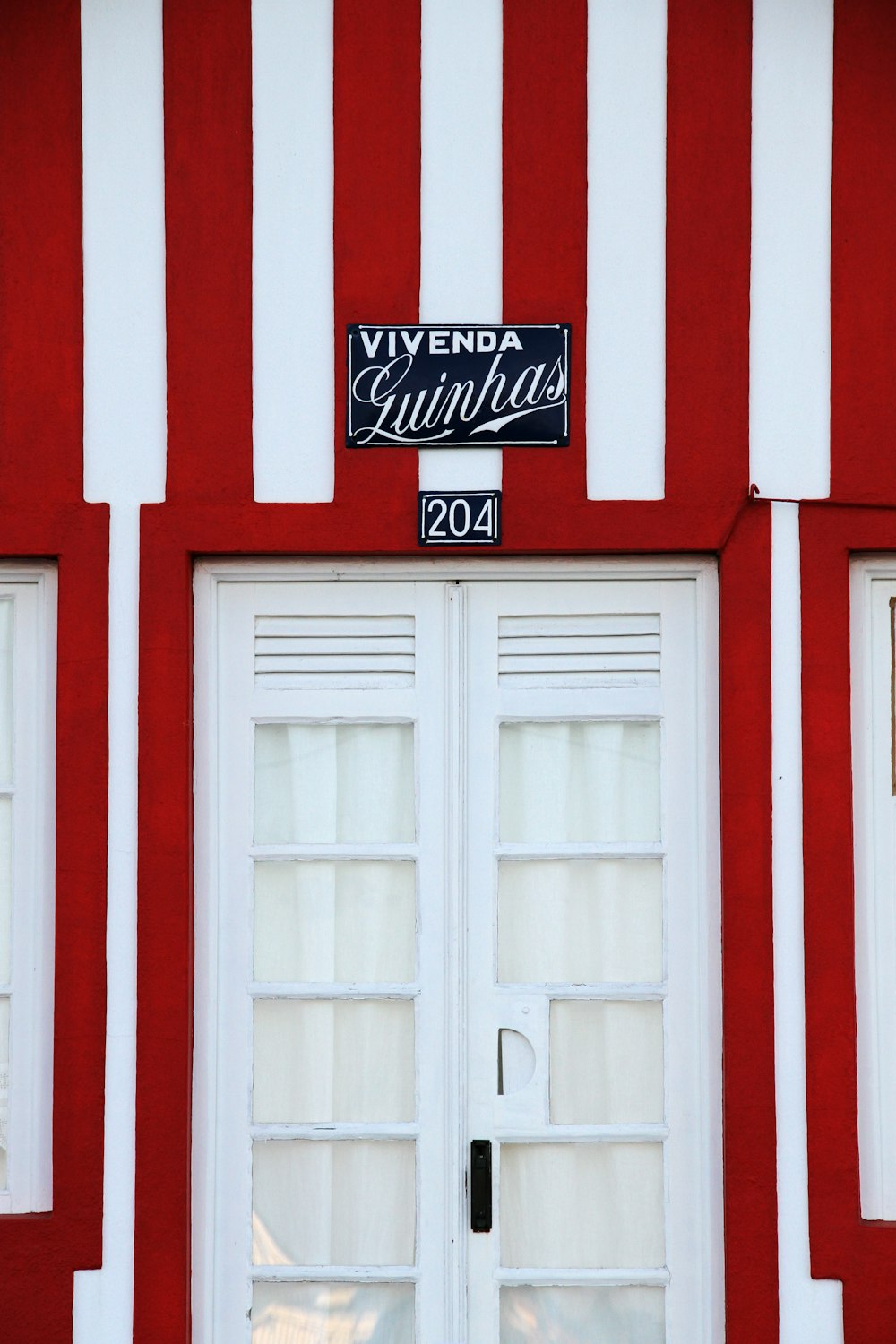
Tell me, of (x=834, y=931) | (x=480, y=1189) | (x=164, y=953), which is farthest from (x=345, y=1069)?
(x=834, y=931)

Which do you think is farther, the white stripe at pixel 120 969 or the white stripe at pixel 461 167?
the white stripe at pixel 461 167

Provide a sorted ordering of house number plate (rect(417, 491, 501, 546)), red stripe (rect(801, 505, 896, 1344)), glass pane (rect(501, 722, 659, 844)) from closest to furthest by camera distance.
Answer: red stripe (rect(801, 505, 896, 1344)), house number plate (rect(417, 491, 501, 546)), glass pane (rect(501, 722, 659, 844))

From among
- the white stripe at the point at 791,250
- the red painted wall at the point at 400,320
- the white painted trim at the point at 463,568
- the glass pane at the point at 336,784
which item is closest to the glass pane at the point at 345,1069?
the red painted wall at the point at 400,320

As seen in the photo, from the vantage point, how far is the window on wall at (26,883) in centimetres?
375

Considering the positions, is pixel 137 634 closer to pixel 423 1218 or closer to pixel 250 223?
pixel 250 223

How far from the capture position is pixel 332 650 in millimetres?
3840

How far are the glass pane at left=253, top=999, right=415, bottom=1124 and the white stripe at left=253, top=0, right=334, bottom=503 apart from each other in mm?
1358

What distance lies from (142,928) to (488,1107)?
96cm

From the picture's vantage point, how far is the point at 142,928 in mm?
3688

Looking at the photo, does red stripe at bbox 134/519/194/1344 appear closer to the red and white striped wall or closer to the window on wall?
the red and white striped wall

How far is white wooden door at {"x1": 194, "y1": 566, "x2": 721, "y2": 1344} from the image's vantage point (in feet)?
12.3

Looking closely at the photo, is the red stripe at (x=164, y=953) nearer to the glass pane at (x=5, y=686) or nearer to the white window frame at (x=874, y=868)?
the glass pane at (x=5, y=686)

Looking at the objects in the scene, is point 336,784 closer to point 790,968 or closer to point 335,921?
point 335,921

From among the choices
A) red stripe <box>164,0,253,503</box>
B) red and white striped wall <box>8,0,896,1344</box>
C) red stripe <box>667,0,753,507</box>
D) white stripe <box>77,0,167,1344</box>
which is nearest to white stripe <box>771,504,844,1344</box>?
red and white striped wall <box>8,0,896,1344</box>
